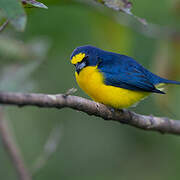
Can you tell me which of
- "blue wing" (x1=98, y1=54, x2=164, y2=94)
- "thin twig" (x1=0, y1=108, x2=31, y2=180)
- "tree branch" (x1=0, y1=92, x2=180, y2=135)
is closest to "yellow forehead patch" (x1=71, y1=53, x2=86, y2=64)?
"blue wing" (x1=98, y1=54, x2=164, y2=94)

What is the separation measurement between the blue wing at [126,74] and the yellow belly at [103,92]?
7 cm

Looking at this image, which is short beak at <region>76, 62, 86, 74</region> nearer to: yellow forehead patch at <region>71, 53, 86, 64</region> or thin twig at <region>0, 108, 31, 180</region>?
yellow forehead patch at <region>71, 53, 86, 64</region>

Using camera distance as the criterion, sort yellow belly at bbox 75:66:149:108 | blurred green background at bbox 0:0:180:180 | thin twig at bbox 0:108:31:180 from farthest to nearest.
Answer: blurred green background at bbox 0:0:180:180
yellow belly at bbox 75:66:149:108
thin twig at bbox 0:108:31:180

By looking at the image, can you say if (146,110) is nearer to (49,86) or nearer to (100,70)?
(49,86)

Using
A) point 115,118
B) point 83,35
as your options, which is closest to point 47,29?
point 83,35

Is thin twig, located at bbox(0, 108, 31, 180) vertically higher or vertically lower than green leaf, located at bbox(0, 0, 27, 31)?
lower

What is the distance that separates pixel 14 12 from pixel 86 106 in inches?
41.1

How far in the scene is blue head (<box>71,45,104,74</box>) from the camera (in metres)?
4.15

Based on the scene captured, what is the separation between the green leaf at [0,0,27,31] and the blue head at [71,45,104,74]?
250cm

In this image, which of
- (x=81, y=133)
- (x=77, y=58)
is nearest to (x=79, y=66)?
(x=77, y=58)

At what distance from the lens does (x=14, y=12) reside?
5.22ft

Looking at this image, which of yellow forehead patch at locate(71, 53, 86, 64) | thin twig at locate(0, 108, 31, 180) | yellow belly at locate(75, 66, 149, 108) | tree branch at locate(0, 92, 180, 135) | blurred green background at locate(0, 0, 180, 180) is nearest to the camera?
tree branch at locate(0, 92, 180, 135)

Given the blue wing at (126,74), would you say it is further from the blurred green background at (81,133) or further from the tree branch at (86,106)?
the blurred green background at (81,133)

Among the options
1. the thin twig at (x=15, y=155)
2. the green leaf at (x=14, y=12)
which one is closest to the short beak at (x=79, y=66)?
the thin twig at (x=15, y=155)
